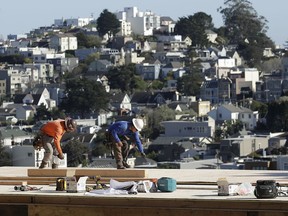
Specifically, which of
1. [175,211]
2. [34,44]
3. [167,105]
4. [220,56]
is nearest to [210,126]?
[167,105]

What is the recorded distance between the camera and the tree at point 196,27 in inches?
4296

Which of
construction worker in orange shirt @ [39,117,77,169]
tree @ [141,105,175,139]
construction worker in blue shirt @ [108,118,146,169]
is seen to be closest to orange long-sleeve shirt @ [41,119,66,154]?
construction worker in orange shirt @ [39,117,77,169]

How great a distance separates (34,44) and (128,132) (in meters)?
102

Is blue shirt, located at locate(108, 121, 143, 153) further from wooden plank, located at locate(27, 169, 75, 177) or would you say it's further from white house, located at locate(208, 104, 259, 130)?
white house, located at locate(208, 104, 259, 130)

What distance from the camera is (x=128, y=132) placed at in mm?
13914

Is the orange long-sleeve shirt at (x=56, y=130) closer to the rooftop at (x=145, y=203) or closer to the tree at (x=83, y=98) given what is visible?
the rooftop at (x=145, y=203)

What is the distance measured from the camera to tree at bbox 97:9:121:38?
114 metres

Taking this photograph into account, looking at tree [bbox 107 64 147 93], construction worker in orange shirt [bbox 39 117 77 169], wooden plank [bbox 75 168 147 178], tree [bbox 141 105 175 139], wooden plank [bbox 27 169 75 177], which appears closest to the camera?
wooden plank [bbox 75 168 147 178]

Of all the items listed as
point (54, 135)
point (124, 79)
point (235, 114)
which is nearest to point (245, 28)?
point (124, 79)

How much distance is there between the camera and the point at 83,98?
76.9 metres

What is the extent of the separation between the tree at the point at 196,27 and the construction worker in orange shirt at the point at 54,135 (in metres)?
94.0

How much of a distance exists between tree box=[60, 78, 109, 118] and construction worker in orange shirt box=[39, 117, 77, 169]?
205 feet

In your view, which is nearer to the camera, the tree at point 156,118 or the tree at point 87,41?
the tree at point 156,118

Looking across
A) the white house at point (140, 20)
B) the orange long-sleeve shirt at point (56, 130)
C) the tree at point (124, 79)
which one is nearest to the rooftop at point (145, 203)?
the orange long-sleeve shirt at point (56, 130)
